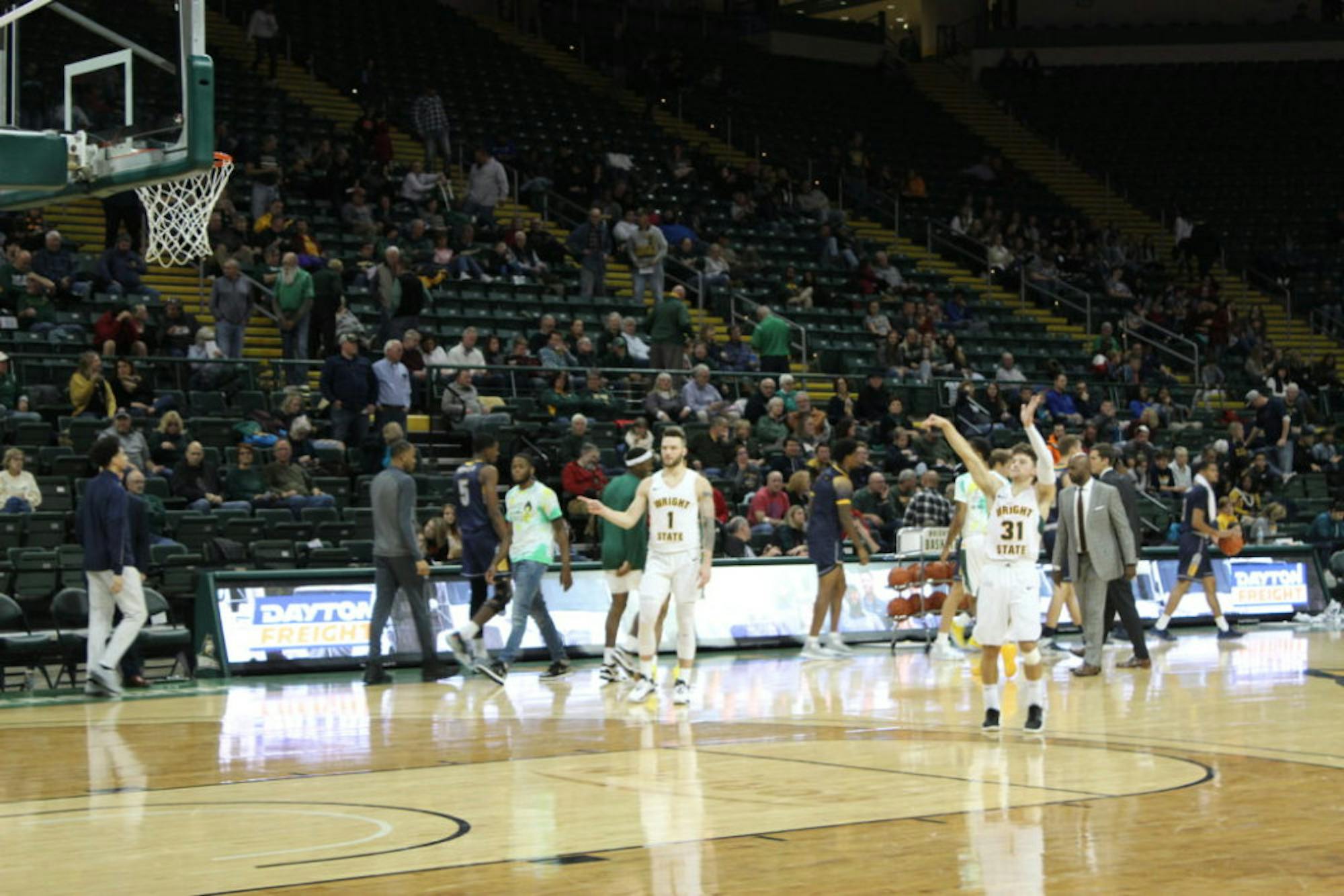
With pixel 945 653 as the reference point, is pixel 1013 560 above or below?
above

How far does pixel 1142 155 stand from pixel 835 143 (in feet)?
27.8

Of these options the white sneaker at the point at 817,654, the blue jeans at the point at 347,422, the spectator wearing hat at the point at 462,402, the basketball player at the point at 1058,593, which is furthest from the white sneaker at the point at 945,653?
the blue jeans at the point at 347,422

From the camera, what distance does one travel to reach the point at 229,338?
22219 mm

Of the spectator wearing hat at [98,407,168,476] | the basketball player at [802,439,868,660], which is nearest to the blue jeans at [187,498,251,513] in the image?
the spectator wearing hat at [98,407,168,476]

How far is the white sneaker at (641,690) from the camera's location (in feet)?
45.8

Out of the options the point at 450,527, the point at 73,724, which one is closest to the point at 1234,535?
the point at 450,527

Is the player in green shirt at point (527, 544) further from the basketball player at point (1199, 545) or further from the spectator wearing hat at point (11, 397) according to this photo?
the basketball player at point (1199, 545)

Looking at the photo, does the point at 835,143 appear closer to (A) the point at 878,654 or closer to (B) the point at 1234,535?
(B) the point at 1234,535

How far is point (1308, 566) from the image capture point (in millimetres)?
24688

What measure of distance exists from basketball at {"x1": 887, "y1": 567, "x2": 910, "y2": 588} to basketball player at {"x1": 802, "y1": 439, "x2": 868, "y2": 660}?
352 mm

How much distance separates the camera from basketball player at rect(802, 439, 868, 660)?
59.4 ft

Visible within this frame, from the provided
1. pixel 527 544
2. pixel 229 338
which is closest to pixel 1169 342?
pixel 229 338

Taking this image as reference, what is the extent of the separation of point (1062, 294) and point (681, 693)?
24.2m

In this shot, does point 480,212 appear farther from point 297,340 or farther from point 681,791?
point 681,791
